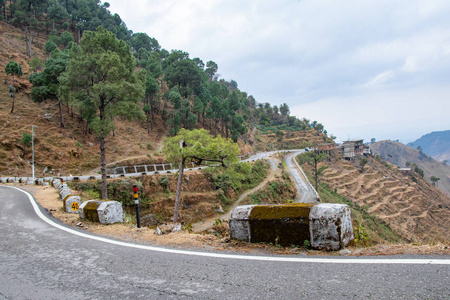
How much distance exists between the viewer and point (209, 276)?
3.11 m

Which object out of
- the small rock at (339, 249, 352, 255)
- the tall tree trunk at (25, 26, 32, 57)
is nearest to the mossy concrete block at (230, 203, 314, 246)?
the small rock at (339, 249, 352, 255)

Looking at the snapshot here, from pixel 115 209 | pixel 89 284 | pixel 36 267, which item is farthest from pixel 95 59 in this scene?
pixel 89 284

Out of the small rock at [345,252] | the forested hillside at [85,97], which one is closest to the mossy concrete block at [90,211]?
the small rock at [345,252]

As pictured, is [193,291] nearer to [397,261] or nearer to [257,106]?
[397,261]

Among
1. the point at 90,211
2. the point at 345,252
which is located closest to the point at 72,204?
the point at 90,211

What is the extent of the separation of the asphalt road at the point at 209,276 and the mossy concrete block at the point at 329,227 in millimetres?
477

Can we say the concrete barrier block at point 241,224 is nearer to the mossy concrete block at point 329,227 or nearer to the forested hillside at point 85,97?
the mossy concrete block at point 329,227

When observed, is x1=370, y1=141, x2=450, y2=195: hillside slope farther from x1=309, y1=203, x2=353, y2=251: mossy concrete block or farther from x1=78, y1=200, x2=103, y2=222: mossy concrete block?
x1=78, y1=200, x2=103, y2=222: mossy concrete block

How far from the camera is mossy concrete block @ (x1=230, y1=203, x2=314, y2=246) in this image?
398cm

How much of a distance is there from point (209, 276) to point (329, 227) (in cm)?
196

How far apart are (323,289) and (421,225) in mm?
53112

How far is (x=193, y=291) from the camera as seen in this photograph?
2.72m

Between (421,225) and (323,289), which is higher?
(323,289)

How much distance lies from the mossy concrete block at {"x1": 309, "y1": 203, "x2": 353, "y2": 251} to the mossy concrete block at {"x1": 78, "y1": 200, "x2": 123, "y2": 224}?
5793 millimetres
